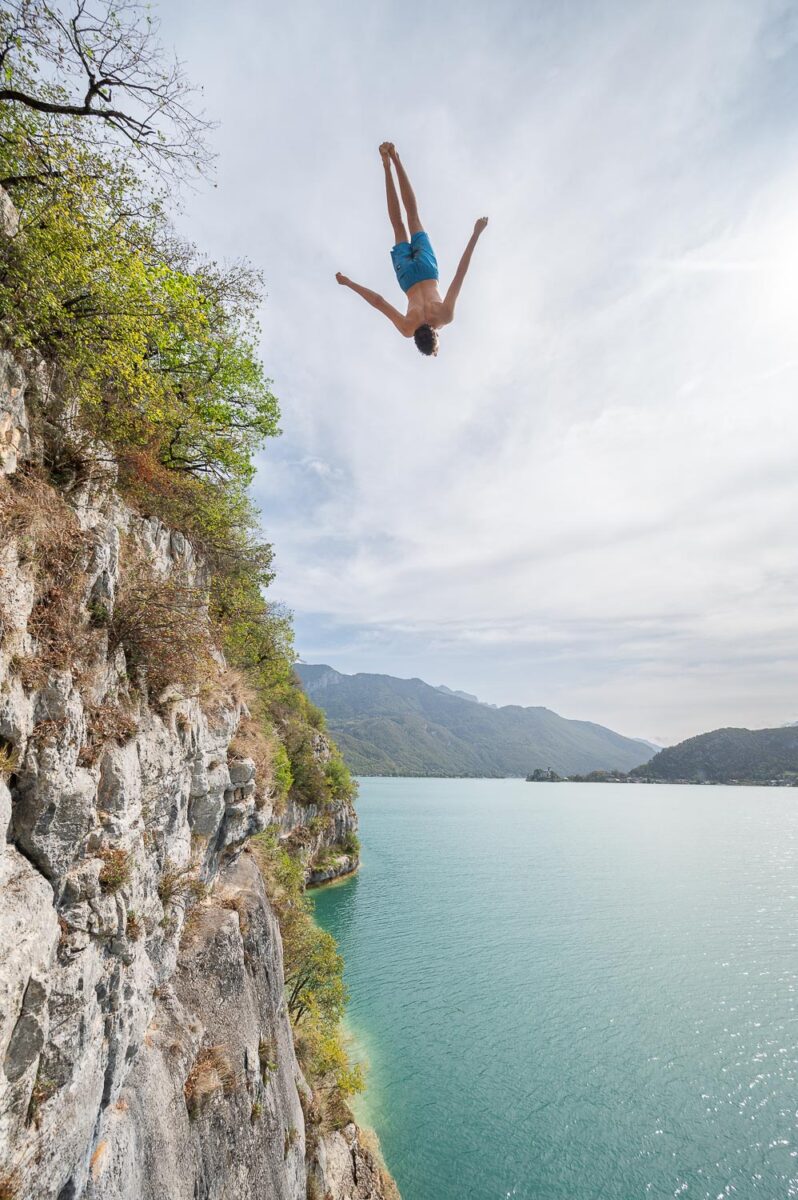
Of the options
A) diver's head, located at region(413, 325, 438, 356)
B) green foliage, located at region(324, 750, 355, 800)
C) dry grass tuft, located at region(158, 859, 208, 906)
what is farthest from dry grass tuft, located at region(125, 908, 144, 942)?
green foliage, located at region(324, 750, 355, 800)

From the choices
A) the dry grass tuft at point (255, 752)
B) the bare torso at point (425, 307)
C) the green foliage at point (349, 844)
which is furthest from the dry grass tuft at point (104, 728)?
the green foliage at point (349, 844)

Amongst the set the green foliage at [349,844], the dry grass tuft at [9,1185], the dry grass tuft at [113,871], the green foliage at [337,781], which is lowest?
the green foliage at [349,844]

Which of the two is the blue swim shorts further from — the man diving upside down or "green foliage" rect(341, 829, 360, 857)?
"green foliage" rect(341, 829, 360, 857)

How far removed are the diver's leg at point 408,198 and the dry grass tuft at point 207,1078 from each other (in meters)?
16.0

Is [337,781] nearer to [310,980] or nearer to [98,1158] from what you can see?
[310,980]

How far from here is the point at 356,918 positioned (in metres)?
44.1

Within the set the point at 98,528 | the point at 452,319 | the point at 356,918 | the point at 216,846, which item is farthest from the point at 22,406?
the point at 356,918

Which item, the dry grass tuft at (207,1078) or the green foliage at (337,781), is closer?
the dry grass tuft at (207,1078)

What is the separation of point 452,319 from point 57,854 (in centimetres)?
958

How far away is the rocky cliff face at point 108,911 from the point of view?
566 cm

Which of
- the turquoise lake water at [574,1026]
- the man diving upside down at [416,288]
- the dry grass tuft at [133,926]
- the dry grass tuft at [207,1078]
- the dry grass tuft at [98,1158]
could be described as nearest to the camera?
the dry grass tuft at [98,1158]

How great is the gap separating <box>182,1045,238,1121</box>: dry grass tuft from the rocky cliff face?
0.10 feet

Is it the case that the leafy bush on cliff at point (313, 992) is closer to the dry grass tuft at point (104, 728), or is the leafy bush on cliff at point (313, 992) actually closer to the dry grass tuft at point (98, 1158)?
the dry grass tuft at point (98, 1158)

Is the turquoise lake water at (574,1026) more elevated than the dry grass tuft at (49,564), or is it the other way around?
the dry grass tuft at (49,564)
